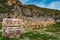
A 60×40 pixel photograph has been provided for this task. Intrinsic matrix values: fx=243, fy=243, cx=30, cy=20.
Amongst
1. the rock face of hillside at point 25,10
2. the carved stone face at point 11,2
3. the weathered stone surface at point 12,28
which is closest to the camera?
the weathered stone surface at point 12,28

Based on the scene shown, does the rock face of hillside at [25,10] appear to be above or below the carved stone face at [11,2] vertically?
below

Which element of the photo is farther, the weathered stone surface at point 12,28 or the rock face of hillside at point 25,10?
the rock face of hillside at point 25,10

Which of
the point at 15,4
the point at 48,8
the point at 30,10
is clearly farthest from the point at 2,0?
the point at 48,8

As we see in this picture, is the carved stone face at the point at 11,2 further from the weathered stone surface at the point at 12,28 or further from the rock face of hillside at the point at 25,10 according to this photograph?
the weathered stone surface at the point at 12,28

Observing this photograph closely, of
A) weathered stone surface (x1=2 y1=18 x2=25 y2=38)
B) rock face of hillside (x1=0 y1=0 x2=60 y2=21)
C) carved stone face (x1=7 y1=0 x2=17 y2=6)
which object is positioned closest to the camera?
weathered stone surface (x1=2 y1=18 x2=25 y2=38)

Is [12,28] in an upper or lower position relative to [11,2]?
lower

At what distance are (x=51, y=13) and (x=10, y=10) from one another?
4.41m

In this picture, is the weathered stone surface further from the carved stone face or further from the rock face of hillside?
the carved stone face

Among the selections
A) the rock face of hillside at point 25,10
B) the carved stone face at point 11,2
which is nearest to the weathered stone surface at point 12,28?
the rock face of hillside at point 25,10

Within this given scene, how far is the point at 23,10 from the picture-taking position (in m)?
26.5

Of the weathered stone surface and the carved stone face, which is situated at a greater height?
the carved stone face

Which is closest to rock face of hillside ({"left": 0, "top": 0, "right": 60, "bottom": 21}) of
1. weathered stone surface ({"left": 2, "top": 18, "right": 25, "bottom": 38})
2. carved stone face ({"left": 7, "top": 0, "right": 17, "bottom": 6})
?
carved stone face ({"left": 7, "top": 0, "right": 17, "bottom": 6})

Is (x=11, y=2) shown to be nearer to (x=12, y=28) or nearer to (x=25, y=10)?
(x=25, y=10)

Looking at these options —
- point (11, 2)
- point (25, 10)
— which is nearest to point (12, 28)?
point (25, 10)
